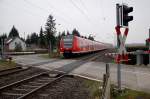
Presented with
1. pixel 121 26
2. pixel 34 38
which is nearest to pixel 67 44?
pixel 121 26

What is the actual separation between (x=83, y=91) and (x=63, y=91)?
78 centimetres

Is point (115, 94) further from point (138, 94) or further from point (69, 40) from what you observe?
point (69, 40)

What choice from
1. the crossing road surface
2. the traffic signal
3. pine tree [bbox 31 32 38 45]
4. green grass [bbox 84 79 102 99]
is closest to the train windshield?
the crossing road surface

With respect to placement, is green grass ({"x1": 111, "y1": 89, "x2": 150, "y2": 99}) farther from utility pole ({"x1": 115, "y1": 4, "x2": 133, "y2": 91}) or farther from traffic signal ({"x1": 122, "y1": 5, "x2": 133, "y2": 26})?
traffic signal ({"x1": 122, "y1": 5, "x2": 133, "y2": 26})

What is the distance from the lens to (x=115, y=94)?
8992 millimetres

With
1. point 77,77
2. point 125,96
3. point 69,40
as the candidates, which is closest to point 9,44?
point 69,40

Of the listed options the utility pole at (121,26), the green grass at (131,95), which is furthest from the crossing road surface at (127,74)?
the utility pole at (121,26)

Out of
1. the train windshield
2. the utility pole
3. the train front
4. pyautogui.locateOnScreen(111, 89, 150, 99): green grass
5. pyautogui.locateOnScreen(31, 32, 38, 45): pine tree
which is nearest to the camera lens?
pyautogui.locateOnScreen(111, 89, 150, 99): green grass


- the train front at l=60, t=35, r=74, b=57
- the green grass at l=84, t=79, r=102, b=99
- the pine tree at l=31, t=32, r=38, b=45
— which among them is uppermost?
the pine tree at l=31, t=32, r=38, b=45

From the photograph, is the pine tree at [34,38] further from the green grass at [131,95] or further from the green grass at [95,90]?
the green grass at [131,95]

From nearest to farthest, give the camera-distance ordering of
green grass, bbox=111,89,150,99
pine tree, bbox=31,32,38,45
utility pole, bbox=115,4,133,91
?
1. green grass, bbox=111,89,150,99
2. utility pole, bbox=115,4,133,91
3. pine tree, bbox=31,32,38,45

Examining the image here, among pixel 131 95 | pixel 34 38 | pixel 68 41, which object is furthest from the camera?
pixel 34 38

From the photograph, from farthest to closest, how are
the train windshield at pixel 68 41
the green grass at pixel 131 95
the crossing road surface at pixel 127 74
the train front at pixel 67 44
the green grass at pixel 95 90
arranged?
1. the train windshield at pixel 68 41
2. the train front at pixel 67 44
3. the crossing road surface at pixel 127 74
4. the green grass at pixel 95 90
5. the green grass at pixel 131 95

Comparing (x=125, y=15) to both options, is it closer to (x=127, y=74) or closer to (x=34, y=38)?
(x=127, y=74)
